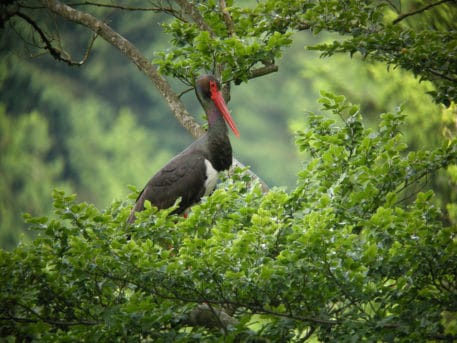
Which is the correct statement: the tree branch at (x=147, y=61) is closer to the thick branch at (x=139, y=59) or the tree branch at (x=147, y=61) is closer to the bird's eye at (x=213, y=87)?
the thick branch at (x=139, y=59)

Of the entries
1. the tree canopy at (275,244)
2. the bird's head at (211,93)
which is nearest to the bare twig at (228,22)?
the tree canopy at (275,244)

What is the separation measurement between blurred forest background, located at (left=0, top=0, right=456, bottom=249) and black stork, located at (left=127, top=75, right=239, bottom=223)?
48.0 ft

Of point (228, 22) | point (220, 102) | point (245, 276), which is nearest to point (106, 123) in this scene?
point (220, 102)

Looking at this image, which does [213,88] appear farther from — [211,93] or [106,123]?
[106,123]

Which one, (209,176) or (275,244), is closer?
(275,244)

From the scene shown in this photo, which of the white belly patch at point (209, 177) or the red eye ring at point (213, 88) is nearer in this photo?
the white belly patch at point (209, 177)

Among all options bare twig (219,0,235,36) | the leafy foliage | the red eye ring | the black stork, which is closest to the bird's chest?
the black stork

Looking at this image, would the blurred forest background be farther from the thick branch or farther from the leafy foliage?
the leafy foliage

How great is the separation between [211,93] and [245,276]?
2.58m

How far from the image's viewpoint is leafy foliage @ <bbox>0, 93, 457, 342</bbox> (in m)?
2.83

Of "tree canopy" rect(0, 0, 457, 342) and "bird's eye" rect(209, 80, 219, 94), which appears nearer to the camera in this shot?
"tree canopy" rect(0, 0, 457, 342)

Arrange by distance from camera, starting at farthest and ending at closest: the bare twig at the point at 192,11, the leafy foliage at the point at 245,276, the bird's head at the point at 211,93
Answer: the bare twig at the point at 192,11, the bird's head at the point at 211,93, the leafy foliage at the point at 245,276

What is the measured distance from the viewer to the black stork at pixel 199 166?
202 inches

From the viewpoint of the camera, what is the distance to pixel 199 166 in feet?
17.0
